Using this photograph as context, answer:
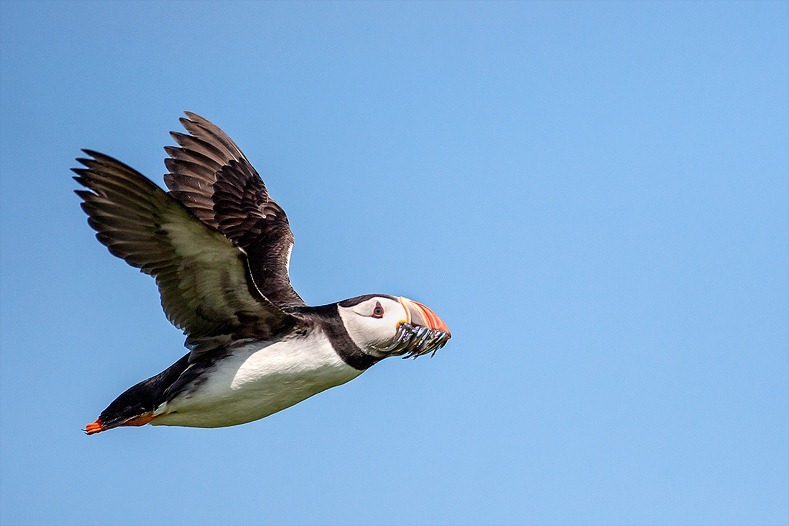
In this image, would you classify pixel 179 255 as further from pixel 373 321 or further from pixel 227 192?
pixel 227 192

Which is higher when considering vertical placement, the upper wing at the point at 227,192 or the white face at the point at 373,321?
the upper wing at the point at 227,192

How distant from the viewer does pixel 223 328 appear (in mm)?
8977

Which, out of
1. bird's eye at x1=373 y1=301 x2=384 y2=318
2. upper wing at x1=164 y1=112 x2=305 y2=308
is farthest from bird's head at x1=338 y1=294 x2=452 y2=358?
upper wing at x1=164 y1=112 x2=305 y2=308

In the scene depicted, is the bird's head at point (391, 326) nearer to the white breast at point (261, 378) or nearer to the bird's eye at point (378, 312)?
the bird's eye at point (378, 312)

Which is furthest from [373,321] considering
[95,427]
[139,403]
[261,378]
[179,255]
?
[95,427]

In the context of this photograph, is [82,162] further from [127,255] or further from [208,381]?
[208,381]

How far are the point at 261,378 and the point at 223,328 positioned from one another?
1.75 feet

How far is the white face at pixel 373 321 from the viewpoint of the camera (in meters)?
8.98

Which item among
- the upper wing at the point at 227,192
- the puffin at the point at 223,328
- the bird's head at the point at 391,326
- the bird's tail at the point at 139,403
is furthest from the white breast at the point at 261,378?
the upper wing at the point at 227,192

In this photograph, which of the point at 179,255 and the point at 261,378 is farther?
the point at 261,378

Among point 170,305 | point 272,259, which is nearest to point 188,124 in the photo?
point 272,259

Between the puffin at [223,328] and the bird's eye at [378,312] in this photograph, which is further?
the bird's eye at [378,312]

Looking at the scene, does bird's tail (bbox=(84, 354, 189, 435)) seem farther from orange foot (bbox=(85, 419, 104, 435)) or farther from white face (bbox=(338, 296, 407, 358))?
white face (bbox=(338, 296, 407, 358))

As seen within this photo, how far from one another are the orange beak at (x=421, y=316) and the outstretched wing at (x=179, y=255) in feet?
3.03
